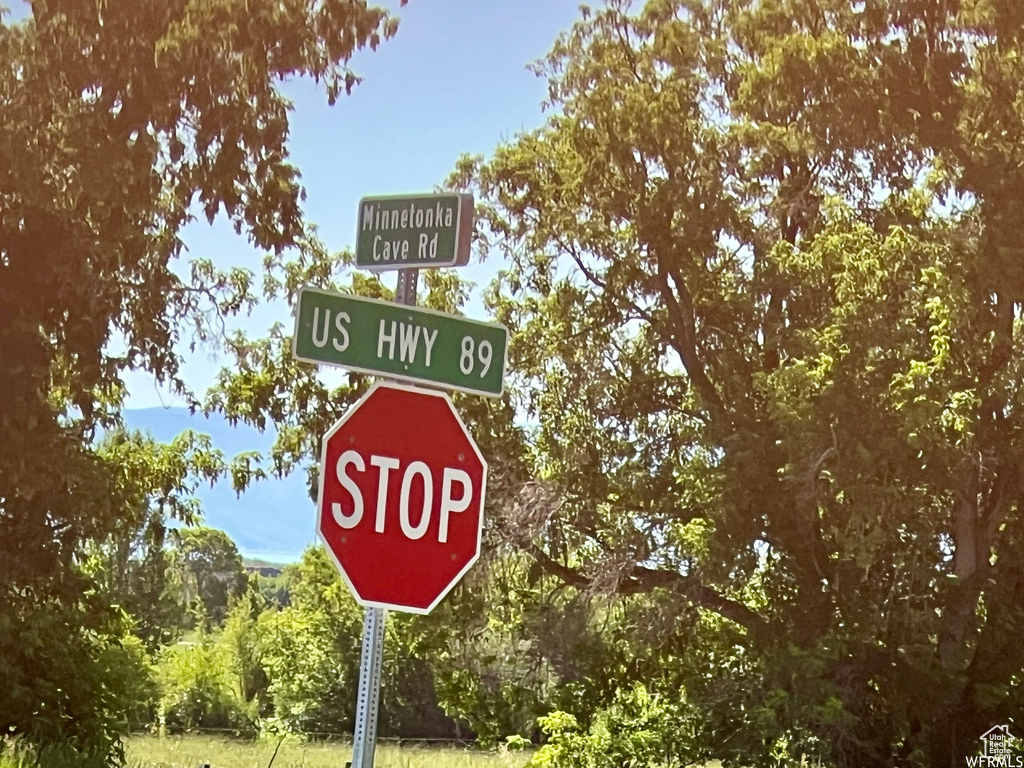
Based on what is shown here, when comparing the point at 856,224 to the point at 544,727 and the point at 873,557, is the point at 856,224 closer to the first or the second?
the point at 873,557

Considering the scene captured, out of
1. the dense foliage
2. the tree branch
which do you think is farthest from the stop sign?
the tree branch

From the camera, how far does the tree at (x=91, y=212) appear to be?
12.2 metres

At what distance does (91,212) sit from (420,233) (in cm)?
888

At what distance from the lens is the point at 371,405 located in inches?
156

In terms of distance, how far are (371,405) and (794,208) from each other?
50.2 feet

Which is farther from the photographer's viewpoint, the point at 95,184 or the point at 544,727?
the point at 544,727

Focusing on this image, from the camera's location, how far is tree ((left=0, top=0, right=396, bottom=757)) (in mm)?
12164

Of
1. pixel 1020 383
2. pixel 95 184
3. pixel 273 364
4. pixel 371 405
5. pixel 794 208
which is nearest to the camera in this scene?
pixel 371 405

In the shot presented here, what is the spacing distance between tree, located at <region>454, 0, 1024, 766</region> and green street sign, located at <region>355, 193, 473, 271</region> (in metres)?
10.9

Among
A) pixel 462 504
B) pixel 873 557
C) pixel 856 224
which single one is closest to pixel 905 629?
pixel 873 557

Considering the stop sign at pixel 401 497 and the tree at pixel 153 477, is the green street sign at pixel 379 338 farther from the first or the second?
the tree at pixel 153 477

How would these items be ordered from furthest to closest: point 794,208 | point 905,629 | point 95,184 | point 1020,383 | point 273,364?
point 273,364
point 794,208
point 905,629
point 1020,383
point 95,184

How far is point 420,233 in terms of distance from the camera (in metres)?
4.29

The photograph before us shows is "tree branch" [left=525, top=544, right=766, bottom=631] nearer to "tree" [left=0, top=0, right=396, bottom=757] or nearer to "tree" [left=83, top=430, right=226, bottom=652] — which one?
"tree" [left=83, top=430, right=226, bottom=652]
